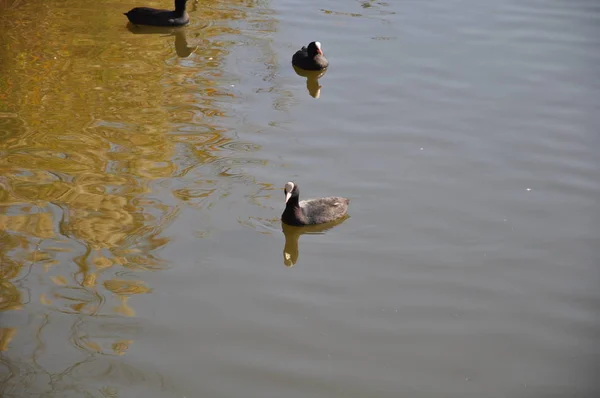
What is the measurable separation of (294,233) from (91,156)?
275 centimetres

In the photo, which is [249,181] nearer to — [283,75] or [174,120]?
[174,120]

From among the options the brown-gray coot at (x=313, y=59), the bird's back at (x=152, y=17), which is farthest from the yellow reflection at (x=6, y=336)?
the bird's back at (x=152, y=17)

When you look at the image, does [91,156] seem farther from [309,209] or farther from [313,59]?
[313,59]

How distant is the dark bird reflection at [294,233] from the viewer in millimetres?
8526

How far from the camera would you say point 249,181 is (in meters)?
9.74

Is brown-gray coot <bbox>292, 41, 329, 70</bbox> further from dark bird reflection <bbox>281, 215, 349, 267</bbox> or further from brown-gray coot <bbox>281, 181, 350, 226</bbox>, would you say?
dark bird reflection <bbox>281, 215, 349, 267</bbox>

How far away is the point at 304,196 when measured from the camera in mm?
9562

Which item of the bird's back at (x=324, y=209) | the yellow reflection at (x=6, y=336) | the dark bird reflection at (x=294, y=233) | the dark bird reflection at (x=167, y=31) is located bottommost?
the yellow reflection at (x=6, y=336)

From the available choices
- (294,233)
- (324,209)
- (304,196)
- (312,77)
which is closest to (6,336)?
(294,233)

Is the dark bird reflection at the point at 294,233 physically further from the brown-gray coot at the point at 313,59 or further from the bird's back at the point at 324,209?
the brown-gray coot at the point at 313,59

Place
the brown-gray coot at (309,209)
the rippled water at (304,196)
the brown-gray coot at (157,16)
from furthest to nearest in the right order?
the brown-gray coot at (157,16)
the brown-gray coot at (309,209)
the rippled water at (304,196)

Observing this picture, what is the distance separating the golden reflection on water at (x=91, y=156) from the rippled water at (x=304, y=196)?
3cm

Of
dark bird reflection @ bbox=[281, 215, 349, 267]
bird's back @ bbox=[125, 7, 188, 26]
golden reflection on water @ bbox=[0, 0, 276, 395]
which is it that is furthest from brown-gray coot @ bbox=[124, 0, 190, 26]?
dark bird reflection @ bbox=[281, 215, 349, 267]

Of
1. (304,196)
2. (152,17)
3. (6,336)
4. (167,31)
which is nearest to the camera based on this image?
(6,336)
